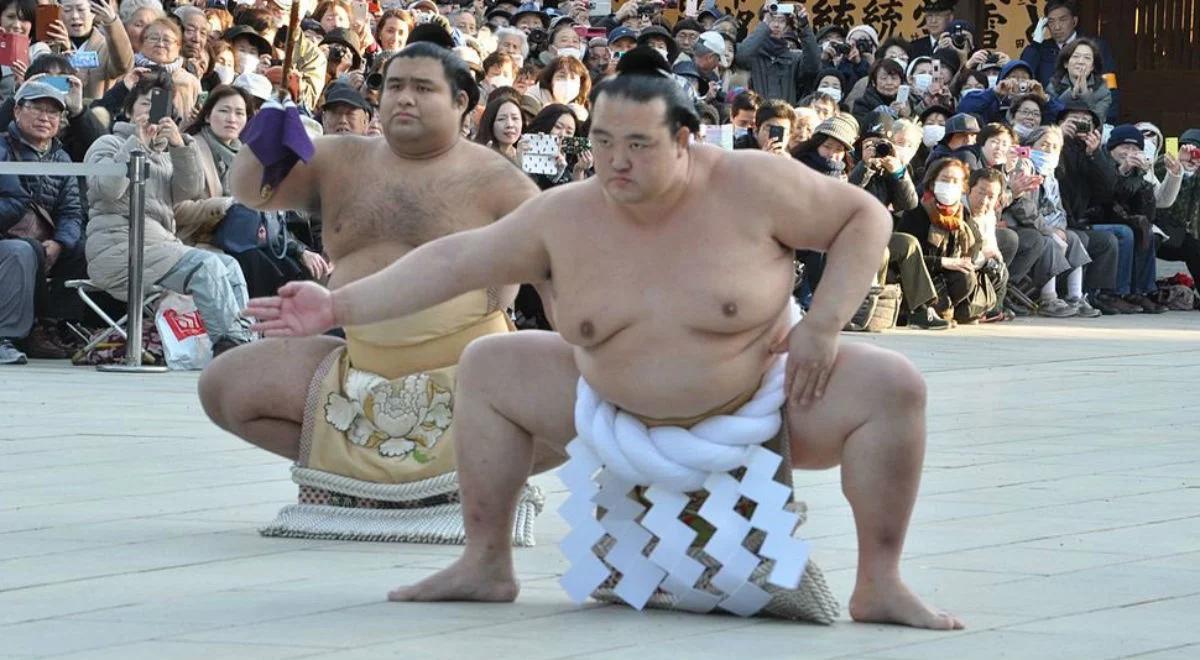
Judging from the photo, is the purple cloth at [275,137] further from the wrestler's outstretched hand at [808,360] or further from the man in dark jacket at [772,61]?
the man in dark jacket at [772,61]

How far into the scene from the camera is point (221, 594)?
419 centimetres

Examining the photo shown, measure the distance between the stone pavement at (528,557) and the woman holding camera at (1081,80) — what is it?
6.61 m

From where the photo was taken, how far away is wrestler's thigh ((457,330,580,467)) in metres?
4.14

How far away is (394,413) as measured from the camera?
5.08 m

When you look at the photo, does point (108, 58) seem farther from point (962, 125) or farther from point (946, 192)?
point (962, 125)

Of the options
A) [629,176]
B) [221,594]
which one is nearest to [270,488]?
[221,594]

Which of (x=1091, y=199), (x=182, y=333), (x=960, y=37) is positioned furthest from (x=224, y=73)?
(x=960, y=37)

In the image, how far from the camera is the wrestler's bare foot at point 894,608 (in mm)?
3877

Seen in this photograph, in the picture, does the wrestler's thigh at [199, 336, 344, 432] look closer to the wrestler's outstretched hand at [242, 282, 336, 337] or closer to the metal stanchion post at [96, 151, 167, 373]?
the wrestler's outstretched hand at [242, 282, 336, 337]

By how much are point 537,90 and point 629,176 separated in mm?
7711

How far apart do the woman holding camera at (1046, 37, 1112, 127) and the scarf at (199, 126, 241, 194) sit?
666 cm

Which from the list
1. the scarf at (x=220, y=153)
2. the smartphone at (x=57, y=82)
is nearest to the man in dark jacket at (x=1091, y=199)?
the scarf at (x=220, y=153)

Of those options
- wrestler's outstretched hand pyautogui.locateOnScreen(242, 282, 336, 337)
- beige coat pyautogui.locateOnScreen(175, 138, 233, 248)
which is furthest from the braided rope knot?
beige coat pyautogui.locateOnScreen(175, 138, 233, 248)

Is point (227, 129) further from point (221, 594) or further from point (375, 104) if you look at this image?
point (221, 594)
